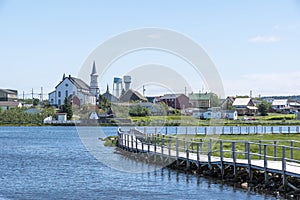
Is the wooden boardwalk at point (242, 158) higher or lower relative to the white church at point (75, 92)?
lower

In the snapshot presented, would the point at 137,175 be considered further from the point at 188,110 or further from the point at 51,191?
the point at 188,110

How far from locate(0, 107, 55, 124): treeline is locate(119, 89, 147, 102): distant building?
37.3 m

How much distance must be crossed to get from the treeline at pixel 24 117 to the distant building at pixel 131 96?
37282mm

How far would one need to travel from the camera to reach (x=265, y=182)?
27.7 m

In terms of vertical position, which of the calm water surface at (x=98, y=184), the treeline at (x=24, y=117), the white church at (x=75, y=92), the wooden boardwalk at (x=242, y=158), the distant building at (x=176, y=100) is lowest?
the calm water surface at (x=98, y=184)

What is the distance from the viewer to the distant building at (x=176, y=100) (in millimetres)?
139962

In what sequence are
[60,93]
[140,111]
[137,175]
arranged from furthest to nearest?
[60,93], [140,111], [137,175]

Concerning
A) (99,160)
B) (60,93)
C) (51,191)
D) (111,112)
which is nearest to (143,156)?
(99,160)

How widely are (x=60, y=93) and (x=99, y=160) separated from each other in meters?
136

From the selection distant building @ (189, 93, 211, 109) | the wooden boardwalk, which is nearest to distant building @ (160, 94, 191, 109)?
distant building @ (189, 93, 211, 109)

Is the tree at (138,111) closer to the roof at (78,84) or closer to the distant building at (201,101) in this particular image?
the distant building at (201,101)

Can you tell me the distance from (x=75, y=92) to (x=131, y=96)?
47734 millimetres

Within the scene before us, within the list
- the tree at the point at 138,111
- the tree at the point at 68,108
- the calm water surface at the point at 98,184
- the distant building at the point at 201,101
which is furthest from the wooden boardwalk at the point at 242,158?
the tree at the point at 68,108

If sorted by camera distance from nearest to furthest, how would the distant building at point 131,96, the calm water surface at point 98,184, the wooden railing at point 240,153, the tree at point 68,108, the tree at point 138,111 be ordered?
1. the wooden railing at point 240,153
2. the calm water surface at point 98,184
3. the distant building at point 131,96
4. the tree at point 138,111
5. the tree at point 68,108
